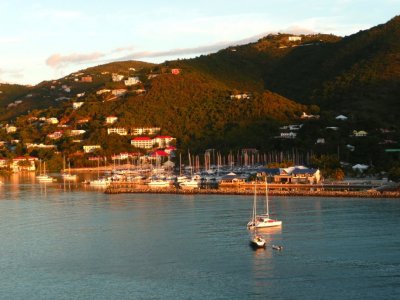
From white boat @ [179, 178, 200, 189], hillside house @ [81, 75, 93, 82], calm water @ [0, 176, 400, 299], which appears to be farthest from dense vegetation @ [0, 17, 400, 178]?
calm water @ [0, 176, 400, 299]

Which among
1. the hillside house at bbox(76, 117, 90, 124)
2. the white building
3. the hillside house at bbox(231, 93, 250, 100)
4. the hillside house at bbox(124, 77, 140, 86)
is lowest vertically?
the hillside house at bbox(76, 117, 90, 124)

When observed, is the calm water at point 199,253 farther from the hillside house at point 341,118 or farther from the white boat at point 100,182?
the hillside house at point 341,118

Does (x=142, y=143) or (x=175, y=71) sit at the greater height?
(x=175, y=71)

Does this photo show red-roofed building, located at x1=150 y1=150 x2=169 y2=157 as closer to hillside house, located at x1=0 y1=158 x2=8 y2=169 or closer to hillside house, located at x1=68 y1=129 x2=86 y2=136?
hillside house, located at x1=68 y1=129 x2=86 y2=136

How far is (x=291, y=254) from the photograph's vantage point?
2655 cm

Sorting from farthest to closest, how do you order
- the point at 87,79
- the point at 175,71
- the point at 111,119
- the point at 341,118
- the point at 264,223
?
the point at 87,79 → the point at 175,71 → the point at 111,119 → the point at 341,118 → the point at 264,223

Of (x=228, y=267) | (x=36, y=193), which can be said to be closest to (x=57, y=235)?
(x=228, y=267)

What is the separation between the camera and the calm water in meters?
22.4

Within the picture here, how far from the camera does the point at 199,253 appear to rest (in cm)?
2709

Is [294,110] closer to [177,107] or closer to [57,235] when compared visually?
[177,107]

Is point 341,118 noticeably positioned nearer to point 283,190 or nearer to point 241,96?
point 241,96

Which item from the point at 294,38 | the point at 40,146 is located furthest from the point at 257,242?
the point at 294,38

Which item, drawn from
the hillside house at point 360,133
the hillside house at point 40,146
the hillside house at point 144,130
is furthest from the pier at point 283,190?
the hillside house at point 40,146

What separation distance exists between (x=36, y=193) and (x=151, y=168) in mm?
20283
